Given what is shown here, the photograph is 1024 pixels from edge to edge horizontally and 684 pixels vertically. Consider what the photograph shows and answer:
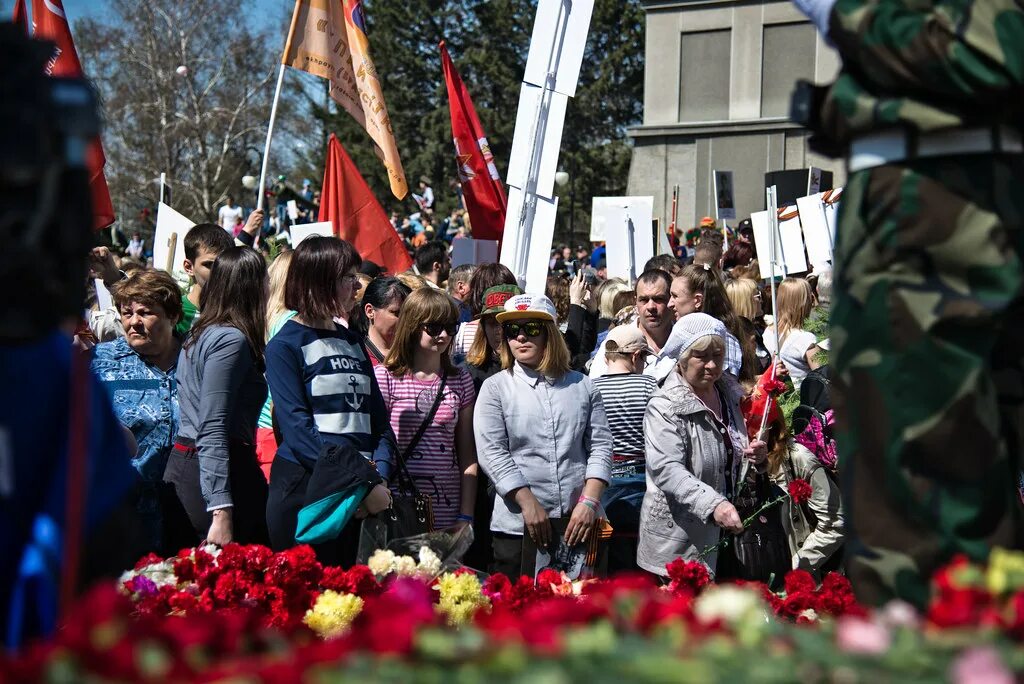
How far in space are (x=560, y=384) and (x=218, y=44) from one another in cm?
4782

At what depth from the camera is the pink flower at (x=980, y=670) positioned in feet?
5.08

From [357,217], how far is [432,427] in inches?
224

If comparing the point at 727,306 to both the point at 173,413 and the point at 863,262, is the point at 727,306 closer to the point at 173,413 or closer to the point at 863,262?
the point at 173,413

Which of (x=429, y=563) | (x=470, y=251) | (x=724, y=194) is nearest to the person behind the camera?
(x=429, y=563)

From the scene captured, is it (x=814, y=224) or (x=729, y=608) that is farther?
(x=814, y=224)

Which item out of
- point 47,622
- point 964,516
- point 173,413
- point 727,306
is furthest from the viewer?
point 727,306

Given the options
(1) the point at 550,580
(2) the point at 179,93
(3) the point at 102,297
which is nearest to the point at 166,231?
(3) the point at 102,297

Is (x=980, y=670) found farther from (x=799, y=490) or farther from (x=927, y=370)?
(x=799, y=490)

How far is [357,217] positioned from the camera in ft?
39.2

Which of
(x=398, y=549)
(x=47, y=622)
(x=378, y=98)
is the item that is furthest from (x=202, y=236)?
(x=47, y=622)

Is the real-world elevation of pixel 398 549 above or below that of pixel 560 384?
below

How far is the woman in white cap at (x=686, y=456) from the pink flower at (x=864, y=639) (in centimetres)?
426

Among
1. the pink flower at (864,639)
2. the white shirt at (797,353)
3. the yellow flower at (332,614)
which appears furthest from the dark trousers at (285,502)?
the white shirt at (797,353)

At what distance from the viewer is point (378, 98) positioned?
1206cm
